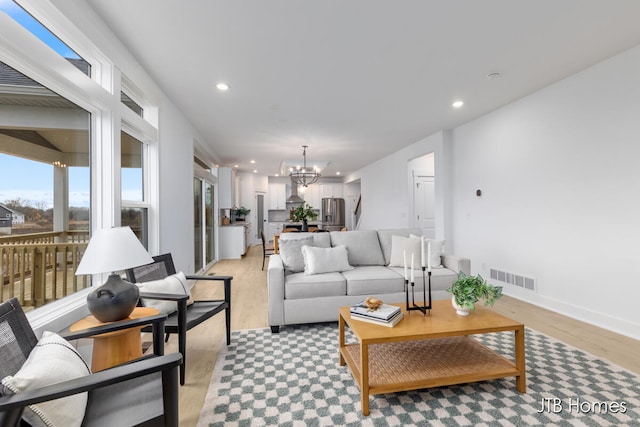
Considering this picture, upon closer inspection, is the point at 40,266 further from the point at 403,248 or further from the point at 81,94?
the point at 403,248

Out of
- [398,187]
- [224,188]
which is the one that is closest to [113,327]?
[224,188]

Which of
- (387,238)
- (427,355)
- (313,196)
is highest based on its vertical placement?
(313,196)

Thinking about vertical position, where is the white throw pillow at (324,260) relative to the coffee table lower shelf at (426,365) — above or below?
above

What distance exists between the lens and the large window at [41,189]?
148 cm

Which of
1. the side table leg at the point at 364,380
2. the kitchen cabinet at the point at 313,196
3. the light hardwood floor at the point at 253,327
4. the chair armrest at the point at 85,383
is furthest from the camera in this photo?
the kitchen cabinet at the point at 313,196

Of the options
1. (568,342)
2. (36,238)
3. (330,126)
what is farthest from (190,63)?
(568,342)

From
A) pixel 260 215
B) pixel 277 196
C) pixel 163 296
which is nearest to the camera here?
pixel 163 296

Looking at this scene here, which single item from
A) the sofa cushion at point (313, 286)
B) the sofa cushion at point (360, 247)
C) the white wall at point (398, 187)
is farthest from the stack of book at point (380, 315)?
the white wall at point (398, 187)

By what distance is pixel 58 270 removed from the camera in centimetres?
187

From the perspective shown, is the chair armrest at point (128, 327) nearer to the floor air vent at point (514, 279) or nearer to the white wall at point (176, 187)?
the white wall at point (176, 187)

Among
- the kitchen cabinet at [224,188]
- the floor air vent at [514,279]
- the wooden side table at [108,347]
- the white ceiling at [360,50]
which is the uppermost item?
the white ceiling at [360,50]

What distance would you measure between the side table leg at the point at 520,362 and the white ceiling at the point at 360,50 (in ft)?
7.28

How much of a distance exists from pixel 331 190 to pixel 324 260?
806 centimetres

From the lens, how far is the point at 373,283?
117 inches
